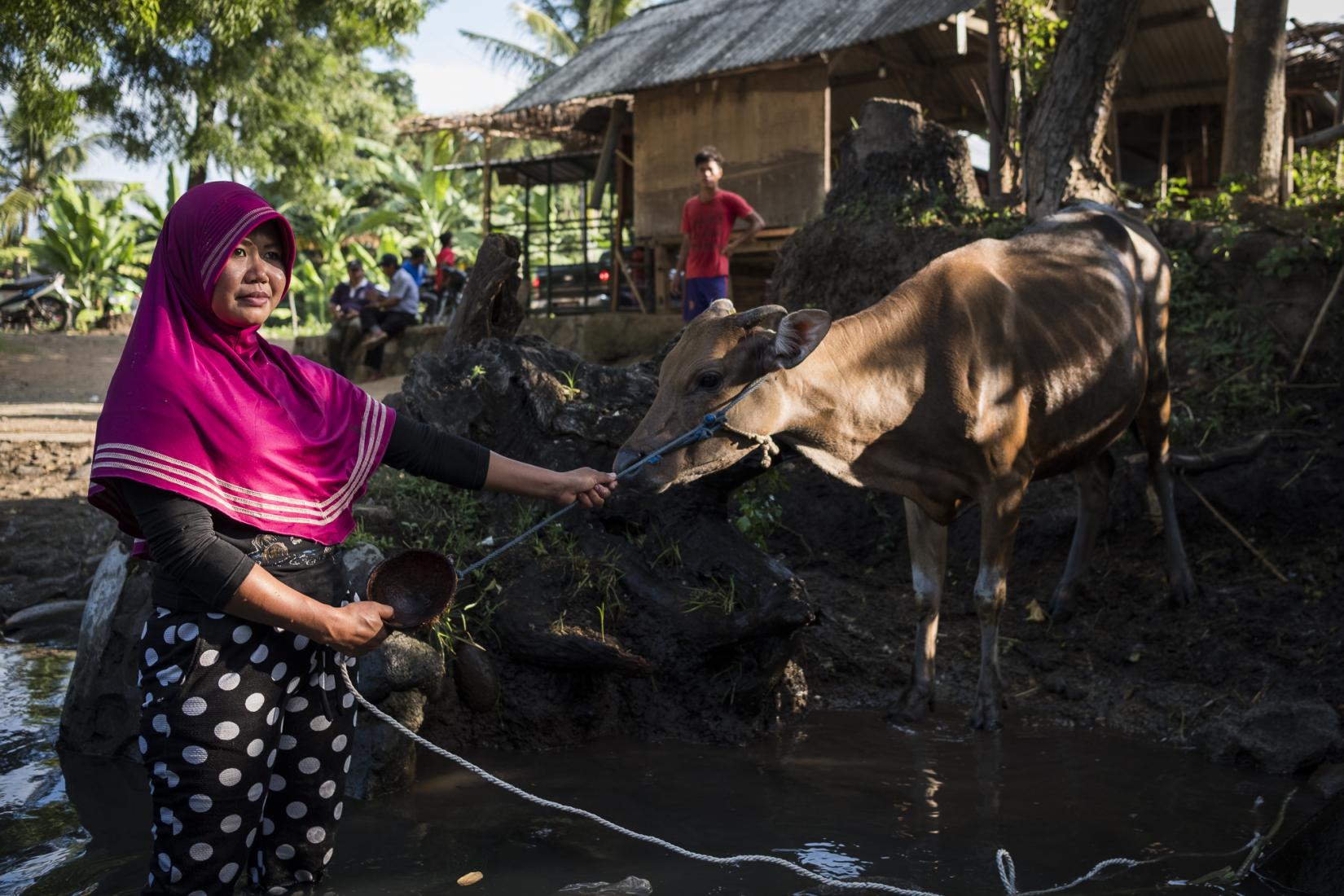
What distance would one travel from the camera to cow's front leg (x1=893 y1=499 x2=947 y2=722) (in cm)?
525

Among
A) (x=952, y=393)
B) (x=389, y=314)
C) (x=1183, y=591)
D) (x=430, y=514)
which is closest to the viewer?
(x=952, y=393)

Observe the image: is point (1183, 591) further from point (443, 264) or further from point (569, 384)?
point (443, 264)

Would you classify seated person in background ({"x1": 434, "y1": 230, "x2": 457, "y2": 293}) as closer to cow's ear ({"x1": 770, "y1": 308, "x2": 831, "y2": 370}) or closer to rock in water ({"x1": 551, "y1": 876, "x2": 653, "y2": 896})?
cow's ear ({"x1": 770, "y1": 308, "x2": 831, "y2": 370})

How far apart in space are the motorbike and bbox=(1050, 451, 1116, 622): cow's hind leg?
943 inches

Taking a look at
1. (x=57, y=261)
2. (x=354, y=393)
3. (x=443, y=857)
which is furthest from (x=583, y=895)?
(x=57, y=261)

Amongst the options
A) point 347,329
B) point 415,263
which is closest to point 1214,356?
point 347,329

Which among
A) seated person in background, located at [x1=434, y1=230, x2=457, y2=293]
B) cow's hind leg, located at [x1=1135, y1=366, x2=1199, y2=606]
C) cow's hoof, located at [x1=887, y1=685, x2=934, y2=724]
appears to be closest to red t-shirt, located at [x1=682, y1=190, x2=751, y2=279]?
cow's hind leg, located at [x1=1135, y1=366, x2=1199, y2=606]

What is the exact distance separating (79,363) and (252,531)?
60.4 feet

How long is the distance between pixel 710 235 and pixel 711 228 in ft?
0.19

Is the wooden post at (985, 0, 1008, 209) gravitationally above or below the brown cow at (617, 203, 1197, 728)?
above

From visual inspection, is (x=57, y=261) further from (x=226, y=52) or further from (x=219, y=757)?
(x=219, y=757)

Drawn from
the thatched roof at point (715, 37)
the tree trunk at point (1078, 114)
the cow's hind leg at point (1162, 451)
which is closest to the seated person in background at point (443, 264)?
the thatched roof at point (715, 37)

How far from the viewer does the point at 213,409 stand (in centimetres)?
257

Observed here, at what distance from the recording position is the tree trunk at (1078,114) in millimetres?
8586
